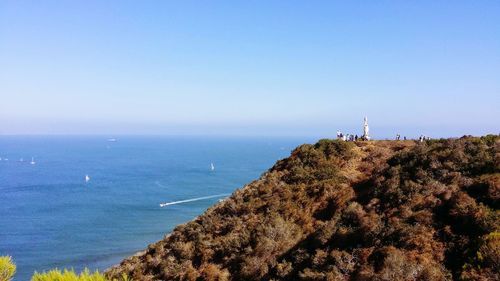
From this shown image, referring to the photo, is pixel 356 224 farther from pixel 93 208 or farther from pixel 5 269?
pixel 93 208

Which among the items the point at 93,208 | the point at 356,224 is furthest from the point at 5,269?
the point at 93,208

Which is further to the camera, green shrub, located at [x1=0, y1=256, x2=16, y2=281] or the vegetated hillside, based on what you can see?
green shrub, located at [x1=0, y1=256, x2=16, y2=281]

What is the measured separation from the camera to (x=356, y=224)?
53.7ft

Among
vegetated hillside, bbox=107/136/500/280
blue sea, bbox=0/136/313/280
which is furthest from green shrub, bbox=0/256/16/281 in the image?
blue sea, bbox=0/136/313/280

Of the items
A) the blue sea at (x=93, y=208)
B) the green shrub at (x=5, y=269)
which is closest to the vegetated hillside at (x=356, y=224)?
the green shrub at (x=5, y=269)

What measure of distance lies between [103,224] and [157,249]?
48.5 m

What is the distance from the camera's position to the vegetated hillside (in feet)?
41.9

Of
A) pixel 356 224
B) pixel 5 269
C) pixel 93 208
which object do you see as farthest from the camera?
pixel 93 208

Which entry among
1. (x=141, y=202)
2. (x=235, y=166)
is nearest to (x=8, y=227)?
(x=141, y=202)

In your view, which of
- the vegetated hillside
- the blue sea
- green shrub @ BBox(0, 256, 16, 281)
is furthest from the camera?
the blue sea

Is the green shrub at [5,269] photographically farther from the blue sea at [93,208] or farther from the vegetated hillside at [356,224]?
the blue sea at [93,208]

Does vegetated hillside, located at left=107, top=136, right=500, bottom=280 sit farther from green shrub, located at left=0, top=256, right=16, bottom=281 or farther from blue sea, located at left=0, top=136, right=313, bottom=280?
blue sea, located at left=0, top=136, right=313, bottom=280

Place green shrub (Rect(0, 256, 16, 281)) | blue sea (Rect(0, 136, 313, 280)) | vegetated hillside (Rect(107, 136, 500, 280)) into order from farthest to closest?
blue sea (Rect(0, 136, 313, 280))
green shrub (Rect(0, 256, 16, 281))
vegetated hillside (Rect(107, 136, 500, 280))

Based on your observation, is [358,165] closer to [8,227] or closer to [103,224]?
[103,224]
